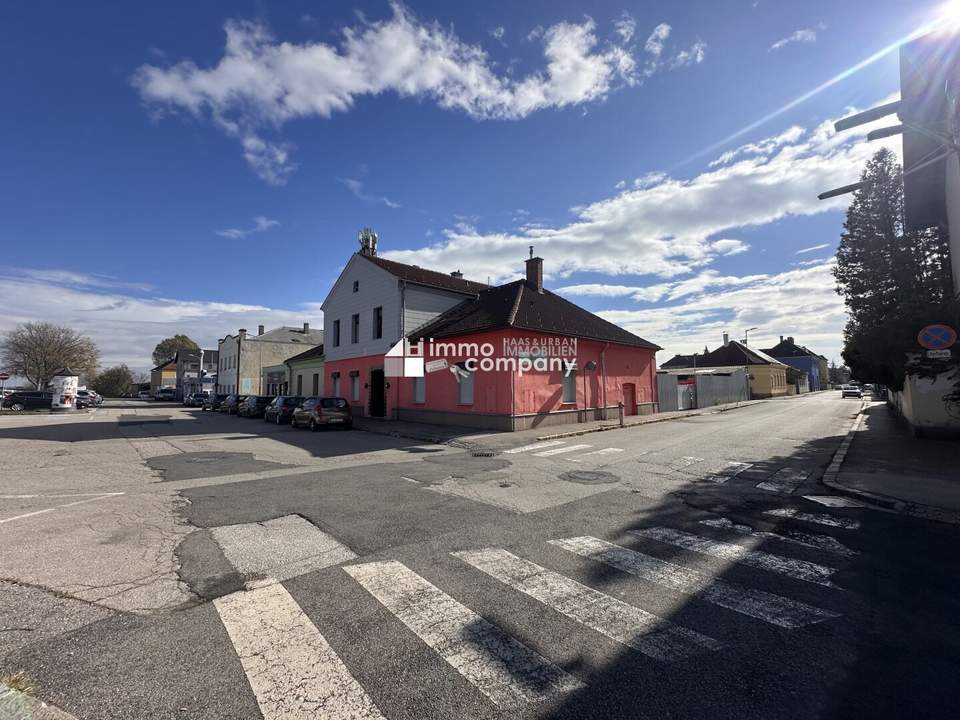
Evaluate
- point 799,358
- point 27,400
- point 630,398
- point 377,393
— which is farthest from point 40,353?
point 799,358

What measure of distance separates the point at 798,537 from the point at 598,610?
11.7 ft

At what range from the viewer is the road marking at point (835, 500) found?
7.27m

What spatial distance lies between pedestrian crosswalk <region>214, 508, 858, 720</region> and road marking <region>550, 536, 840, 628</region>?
0.02m

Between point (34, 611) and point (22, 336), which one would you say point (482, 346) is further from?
point (22, 336)

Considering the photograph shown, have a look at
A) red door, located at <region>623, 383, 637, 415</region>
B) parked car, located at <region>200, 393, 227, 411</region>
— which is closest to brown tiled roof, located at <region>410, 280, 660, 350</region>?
red door, located at <region>623, 383, 637, 415</region>

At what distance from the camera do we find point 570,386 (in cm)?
2017

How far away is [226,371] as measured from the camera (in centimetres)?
5325

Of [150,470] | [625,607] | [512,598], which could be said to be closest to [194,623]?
[512,598]

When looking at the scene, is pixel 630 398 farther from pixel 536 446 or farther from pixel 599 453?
pixel 599 453

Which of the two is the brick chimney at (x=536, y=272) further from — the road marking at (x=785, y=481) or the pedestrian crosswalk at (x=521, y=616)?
the pedestrian crosswalk at (x=521, y=616)

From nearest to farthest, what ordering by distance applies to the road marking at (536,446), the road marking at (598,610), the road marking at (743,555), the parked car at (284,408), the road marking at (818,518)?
1. the road marking at (598,610)
2. the road marking at (743,555)
3. the road marking at (818,518)
4. the road marking at (536,446)
5. the parked car at (284,408)

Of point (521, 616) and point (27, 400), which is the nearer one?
point (521, 616)

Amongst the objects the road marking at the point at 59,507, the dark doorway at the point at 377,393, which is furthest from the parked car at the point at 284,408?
the road marking at the point at 59,507

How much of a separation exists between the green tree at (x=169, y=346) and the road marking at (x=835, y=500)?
103485mm
